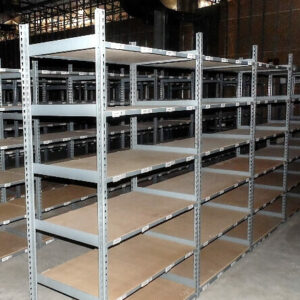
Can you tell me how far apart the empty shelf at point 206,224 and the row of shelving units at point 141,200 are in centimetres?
1

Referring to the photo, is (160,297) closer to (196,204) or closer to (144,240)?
(144,240)

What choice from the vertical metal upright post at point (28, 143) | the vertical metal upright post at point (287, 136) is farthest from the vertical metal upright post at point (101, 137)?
the vertical metal upright post at point (287, 136)

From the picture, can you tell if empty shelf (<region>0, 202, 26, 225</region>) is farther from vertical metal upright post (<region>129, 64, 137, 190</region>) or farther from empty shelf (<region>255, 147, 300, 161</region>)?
empty shelf (<region>255, 147, 300, 161</region>)

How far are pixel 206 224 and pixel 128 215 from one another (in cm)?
138

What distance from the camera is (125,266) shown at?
346cm

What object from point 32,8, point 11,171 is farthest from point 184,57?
point 32,8

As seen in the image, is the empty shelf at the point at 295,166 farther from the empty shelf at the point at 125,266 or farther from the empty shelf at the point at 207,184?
the empty shelf at the point at 125,266

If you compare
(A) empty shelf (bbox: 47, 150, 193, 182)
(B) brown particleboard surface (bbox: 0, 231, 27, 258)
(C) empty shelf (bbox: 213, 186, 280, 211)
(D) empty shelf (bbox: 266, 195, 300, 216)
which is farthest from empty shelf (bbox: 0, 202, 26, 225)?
(D) empty shelf (bbox: 266, 195, 300, 216)

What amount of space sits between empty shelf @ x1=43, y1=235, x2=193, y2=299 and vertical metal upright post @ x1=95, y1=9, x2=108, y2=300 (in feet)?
0.88

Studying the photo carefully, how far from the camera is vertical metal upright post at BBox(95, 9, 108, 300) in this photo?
8.57ft

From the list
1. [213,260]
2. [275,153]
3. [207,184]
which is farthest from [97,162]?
[275,153]

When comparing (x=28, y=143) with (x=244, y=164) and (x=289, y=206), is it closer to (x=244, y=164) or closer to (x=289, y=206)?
(x=244, y=164)

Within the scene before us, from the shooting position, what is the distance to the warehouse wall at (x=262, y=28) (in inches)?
428

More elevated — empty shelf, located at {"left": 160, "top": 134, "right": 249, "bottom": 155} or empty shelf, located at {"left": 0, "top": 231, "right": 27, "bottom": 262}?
empty shelf, located at {"left": 160, "top": 134, "right": 249, "bottom": 155}
